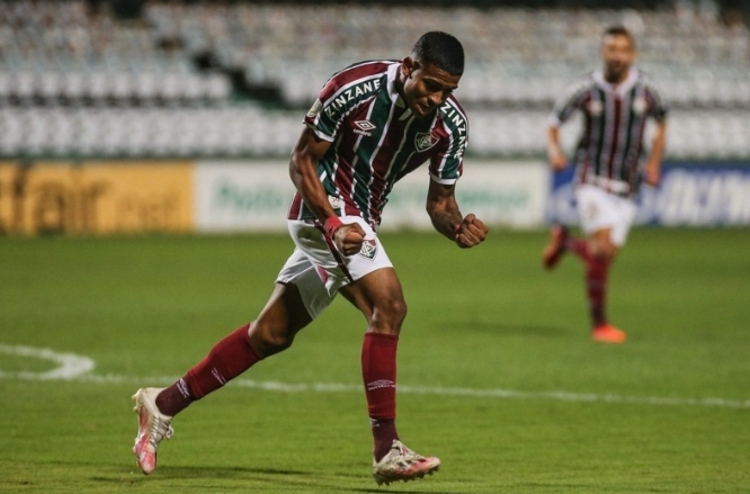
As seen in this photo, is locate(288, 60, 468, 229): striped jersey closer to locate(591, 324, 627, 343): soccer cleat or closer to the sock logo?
the sock logo

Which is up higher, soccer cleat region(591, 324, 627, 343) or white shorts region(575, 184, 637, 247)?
white shorts region(575, 184, 637, 247)

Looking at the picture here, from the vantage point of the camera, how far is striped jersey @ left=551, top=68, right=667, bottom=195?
11.8 m

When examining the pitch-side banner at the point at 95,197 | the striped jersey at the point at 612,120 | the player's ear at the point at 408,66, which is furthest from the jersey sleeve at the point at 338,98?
the pitch-side banner at the point at 95,197

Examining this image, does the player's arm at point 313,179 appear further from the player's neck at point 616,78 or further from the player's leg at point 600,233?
the player's neck at point 616,78

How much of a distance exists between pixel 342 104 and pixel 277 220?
1811cm

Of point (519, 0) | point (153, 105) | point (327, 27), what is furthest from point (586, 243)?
point (519, 0)

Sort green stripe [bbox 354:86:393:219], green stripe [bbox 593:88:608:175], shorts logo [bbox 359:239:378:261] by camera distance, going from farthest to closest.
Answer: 1. green stripe [bbox 593:88:608:175]
2. green stripe [bbox 354:86:393:219]
3. shorts logo [bbox 359:239:378:261]

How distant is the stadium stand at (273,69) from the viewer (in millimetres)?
25734

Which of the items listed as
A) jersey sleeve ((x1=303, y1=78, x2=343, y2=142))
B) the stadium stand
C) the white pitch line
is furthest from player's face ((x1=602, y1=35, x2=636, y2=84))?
the stadium stand

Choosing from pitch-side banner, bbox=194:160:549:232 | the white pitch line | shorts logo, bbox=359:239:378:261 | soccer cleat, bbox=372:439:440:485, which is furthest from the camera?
pitch-side banner, bbox=194:160:549:232

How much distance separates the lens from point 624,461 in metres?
6.48

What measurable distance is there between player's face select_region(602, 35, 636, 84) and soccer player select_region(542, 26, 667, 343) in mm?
15

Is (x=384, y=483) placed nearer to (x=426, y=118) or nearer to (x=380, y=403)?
(x=380, y=403)

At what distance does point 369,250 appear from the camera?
19.2ft
